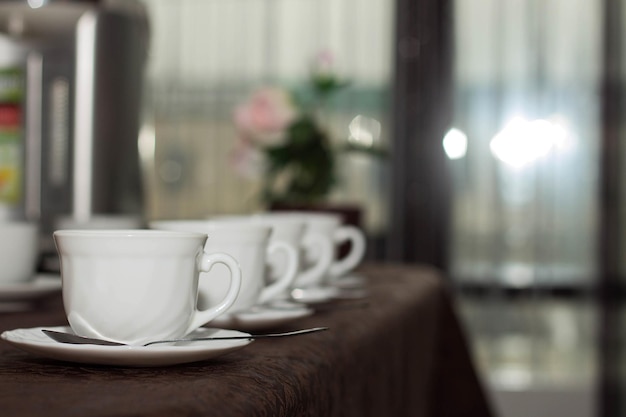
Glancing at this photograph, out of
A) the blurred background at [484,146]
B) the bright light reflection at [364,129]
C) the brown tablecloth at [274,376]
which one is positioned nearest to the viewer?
the brown tablecloth at [274,376]

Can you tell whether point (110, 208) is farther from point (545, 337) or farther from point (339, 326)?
point (545, 337)

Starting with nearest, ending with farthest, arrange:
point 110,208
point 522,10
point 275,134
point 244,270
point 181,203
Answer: point 244,270
point 110,208
point 275,134
point 522,10
point 181,203

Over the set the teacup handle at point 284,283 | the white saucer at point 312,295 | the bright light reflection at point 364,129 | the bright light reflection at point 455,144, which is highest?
the bright light reflection at point 364,129

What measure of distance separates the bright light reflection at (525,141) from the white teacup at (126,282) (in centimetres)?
246

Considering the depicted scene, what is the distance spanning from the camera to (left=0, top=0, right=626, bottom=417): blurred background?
9.05 feet

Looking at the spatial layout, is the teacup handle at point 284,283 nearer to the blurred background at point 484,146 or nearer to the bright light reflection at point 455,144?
the blurred background at point 484,146

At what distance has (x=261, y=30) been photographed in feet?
9.62

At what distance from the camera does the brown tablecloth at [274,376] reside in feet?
1.08

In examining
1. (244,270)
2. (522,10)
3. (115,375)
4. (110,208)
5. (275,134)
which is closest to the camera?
(115,375)

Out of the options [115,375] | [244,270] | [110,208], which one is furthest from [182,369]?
[110,208]

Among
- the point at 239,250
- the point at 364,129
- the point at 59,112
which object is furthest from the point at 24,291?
the point at 364,129

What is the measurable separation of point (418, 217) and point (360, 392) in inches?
91.9

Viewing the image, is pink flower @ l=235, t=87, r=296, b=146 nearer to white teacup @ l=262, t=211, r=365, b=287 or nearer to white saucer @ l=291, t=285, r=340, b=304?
white teacup @ l=262, t=211, r=365, b=287

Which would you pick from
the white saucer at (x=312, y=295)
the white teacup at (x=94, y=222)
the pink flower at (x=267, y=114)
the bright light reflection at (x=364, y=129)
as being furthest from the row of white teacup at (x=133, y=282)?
the bright light reflection at (x=364, y=129)
